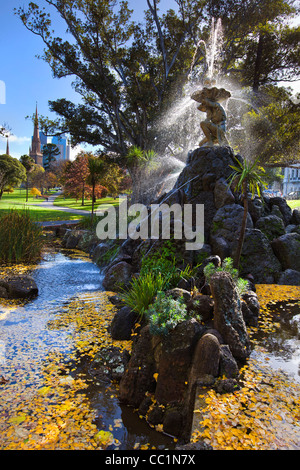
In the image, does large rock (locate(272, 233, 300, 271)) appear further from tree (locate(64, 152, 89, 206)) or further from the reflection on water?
tree (locate(64, 152, 89, 206))

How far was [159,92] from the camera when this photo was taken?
20.8 metres

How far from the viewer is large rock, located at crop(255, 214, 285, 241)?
855cm

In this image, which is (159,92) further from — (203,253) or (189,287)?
(189,287)

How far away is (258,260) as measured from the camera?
7672mm

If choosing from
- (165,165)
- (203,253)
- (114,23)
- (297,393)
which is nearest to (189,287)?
(203,253)

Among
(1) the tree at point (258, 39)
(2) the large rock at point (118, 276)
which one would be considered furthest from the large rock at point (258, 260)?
(1) the tree at point (258, 39)

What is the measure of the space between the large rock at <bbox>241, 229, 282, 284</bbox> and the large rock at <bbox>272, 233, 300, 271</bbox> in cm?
36

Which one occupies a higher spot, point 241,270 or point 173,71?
point 173,71

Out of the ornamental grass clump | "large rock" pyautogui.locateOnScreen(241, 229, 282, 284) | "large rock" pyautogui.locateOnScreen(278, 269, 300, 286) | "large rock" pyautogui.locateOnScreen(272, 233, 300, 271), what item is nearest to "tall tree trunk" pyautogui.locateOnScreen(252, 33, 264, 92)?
"large rock" pyautogui.locateOnScreen(272, 233, 300, 271)

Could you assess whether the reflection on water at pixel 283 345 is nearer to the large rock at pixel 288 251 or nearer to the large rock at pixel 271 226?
the large rock at pixel 288 251

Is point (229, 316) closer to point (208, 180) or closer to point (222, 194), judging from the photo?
point (222, 194)
